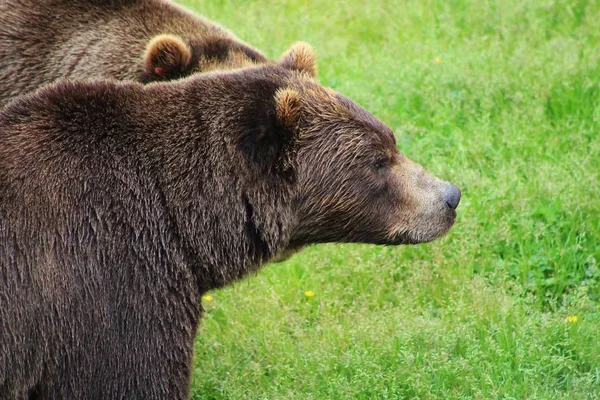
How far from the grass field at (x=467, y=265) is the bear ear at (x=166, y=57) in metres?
1.63

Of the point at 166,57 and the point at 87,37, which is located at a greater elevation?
the point at 166,57

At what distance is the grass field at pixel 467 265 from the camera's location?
5.83 metres

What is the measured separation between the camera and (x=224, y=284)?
5.19 m

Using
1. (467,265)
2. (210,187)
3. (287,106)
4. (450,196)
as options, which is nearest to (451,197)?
(450,196)

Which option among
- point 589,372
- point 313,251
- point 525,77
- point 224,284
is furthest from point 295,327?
point 525,77

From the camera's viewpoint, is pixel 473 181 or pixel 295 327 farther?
→ pixel 473 181

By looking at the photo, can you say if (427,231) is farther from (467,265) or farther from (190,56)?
(190,56)

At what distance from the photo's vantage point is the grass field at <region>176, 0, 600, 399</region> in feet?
19.1

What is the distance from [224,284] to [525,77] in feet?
14.7

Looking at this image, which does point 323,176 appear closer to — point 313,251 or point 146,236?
point 146,236

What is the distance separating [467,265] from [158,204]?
9.02ft

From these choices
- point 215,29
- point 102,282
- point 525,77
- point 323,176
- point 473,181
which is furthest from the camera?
point 525,77

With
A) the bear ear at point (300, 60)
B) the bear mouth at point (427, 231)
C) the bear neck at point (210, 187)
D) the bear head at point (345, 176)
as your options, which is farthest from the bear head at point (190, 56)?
the bear mouth at point (427, 231)

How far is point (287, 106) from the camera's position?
4.86 m
